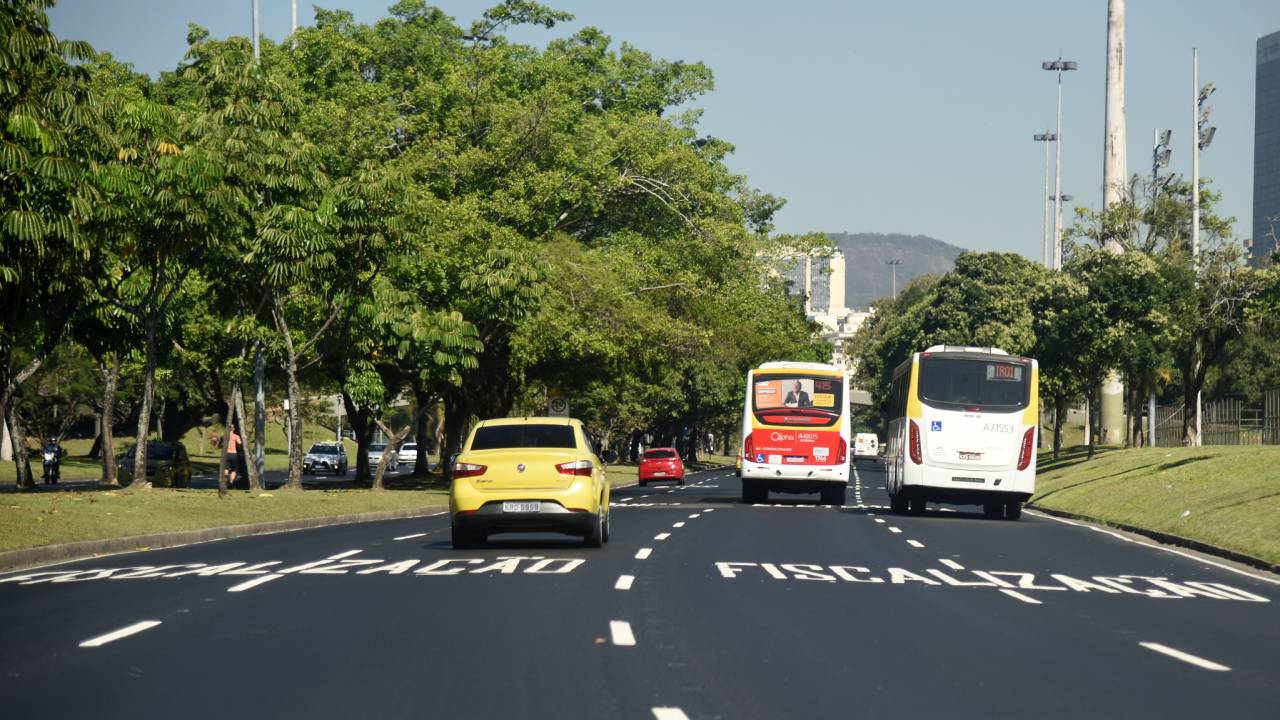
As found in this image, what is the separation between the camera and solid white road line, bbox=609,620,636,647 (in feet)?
35.6

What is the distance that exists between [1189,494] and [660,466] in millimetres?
31551

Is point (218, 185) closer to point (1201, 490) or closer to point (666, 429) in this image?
point (1201, 490)

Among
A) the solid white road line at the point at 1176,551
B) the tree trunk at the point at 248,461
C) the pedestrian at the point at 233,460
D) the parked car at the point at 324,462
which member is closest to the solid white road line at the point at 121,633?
the solid white road line at the point at 1176,551

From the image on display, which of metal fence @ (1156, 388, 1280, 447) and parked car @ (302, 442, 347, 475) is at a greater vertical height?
metal fence @ (1156, 388, 1280, 447)

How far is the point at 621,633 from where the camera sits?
37.1 ft

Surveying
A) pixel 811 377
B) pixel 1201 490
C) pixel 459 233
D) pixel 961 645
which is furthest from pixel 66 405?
pixel 961 645

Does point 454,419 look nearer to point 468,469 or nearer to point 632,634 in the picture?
point 468,469

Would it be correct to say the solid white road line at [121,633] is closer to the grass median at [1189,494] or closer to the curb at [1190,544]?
the curb at [1190,544]

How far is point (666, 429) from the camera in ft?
332

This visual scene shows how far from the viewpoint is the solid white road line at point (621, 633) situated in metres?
10.8

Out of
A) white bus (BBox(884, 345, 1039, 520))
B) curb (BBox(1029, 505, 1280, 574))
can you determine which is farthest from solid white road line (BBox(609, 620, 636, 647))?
white bus (BBox(884, 345, 1039, 520))

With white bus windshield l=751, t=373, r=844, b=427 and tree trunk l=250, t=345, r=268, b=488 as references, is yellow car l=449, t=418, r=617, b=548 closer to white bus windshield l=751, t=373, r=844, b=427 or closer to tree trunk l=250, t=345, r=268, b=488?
tree trunk l=250, t=345, r=268, b=488

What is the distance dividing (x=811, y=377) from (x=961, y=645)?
91.7ft

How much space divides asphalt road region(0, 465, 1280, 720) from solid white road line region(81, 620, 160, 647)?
A: 0.03 meters
